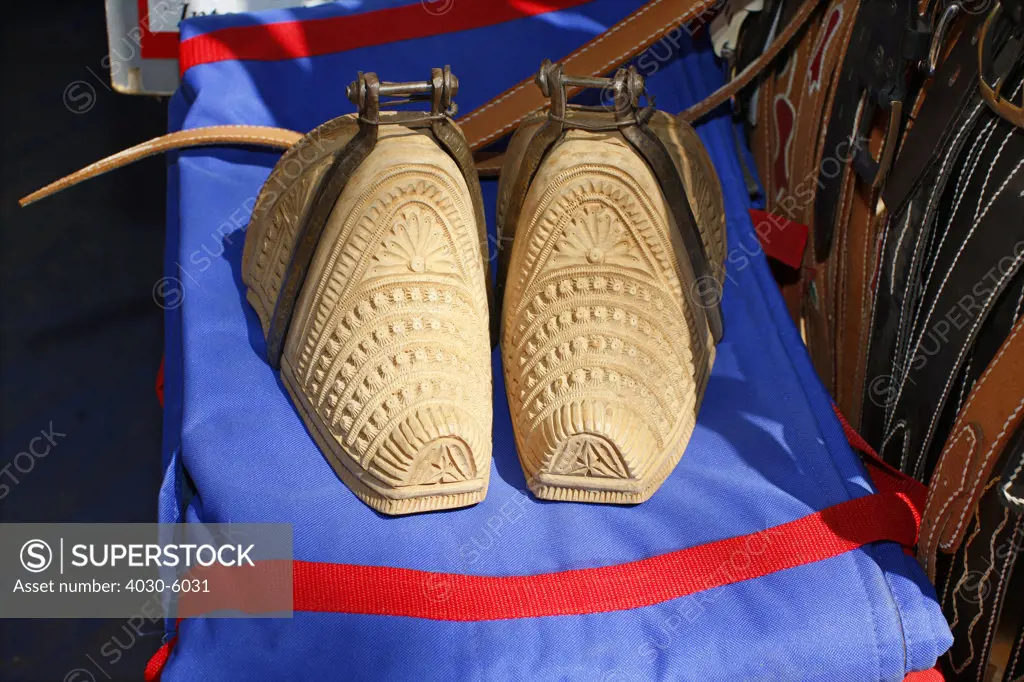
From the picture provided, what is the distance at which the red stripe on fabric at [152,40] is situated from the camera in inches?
50.8

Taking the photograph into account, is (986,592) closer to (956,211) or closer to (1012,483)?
(1012,483)

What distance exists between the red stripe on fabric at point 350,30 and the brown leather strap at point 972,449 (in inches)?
28.6

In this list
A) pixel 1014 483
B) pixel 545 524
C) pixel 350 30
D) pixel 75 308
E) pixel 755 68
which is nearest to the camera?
pixel 1014 483

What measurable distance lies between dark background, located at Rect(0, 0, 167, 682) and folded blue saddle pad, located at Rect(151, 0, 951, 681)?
0.32 m

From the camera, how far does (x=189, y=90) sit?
1185 mm

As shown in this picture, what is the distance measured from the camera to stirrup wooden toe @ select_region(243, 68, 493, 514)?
76 cm

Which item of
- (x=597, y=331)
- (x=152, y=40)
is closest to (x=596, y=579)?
(x=597, y=331)

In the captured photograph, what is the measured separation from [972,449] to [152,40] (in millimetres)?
1082

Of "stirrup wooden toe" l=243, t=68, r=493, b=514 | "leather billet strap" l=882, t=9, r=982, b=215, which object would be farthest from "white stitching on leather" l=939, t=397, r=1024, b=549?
"stirrup wooden toe" l=243, t=68, r=493, b=514

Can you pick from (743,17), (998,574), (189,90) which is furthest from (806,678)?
(189,90)

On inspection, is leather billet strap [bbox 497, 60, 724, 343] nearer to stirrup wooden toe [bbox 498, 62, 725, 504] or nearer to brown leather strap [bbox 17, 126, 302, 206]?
stirrup wooden toe [bbox 498, 62, 725, 504]

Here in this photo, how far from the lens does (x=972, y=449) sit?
0.73 m

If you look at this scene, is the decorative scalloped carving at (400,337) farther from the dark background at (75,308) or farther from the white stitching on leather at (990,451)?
the dark background at (75,308)

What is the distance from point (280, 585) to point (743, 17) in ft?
2.62
